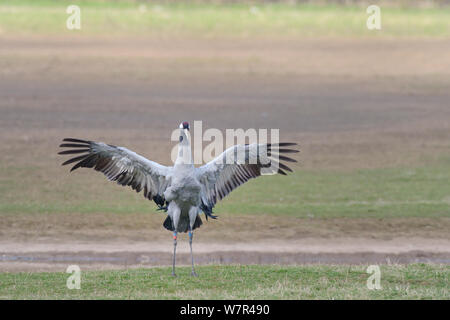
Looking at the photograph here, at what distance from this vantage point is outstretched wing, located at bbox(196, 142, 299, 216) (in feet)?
28.8

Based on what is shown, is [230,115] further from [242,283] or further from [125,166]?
[242,283]

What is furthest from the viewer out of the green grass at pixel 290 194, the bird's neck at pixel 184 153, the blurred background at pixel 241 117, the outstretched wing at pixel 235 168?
the green grass at pixel 290 194

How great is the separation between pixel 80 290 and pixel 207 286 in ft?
3.72

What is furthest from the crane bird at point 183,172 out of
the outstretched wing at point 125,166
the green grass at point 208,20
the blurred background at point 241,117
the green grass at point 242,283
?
the green grass at point 208,20

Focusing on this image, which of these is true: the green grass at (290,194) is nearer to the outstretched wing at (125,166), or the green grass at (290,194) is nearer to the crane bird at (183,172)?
the crane bird at (183,172)

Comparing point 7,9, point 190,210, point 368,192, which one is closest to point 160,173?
point 190,210

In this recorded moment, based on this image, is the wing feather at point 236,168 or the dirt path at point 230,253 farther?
the dirt path at point 230,253

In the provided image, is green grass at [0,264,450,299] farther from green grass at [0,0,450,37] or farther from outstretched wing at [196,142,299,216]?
green grass at [0,0,450,37]

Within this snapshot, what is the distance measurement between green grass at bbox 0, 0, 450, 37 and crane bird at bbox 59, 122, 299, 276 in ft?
58.6

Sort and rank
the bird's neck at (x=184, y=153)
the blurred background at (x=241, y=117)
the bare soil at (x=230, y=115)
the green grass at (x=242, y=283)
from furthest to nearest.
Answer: the blurred background at (x=241, y=117) < the bare soil at (x=230, y=115) < the bird's neck at (x=184, y=153) < the green grass at (x=242, y=283)

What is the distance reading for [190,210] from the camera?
886 cm

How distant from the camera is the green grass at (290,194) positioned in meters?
12.7

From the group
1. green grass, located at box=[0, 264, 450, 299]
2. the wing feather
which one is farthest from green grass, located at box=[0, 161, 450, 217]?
green grass, located at box=[0, 264, 450, 299]

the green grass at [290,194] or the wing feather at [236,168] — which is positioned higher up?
the wing feather at [236,168]
